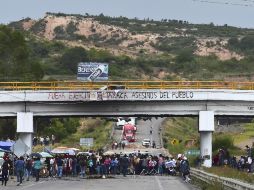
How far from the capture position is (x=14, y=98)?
53.4 metres

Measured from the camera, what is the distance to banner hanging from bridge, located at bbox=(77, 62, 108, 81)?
60.2 meters

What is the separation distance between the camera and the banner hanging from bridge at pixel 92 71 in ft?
197

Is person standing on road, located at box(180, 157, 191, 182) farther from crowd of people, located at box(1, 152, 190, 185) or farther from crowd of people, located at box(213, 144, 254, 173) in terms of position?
crowd of people, located at box(213, 144, 254, 173)

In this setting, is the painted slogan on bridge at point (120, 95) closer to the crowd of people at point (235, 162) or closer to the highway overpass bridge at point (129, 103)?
the highway overpass bridge at point (129, 103)

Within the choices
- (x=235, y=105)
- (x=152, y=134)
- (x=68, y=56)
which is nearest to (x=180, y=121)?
(x=152, y=134)

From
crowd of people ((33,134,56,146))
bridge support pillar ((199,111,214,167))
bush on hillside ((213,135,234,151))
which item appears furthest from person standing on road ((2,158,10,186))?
crowd of people ((33,134,56,146))

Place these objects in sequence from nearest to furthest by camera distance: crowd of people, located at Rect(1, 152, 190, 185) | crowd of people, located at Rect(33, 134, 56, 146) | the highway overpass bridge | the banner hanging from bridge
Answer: crowd of people, located at Rect(1, 152, 190, 185), the highway overpass bridge, the banner hanging from bridge, crowd of people, located at Rect(33, 134, 56, 146)

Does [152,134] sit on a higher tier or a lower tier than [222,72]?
lower

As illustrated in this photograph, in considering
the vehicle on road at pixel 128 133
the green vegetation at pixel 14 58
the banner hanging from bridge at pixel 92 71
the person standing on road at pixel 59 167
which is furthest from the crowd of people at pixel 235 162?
the vehicle on road at pixel 128 133

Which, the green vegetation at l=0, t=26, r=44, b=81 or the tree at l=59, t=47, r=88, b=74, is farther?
the tree at l=59, t=47, r=88, b=74

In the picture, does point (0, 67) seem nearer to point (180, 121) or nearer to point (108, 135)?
point (108, 135)

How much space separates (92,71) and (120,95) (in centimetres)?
850

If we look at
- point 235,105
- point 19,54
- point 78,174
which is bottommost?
point 78,174

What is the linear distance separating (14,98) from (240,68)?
128 m
